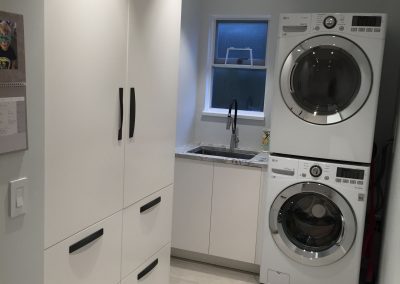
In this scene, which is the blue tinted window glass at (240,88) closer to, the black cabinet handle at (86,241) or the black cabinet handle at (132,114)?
the black cabinet handle at (132,114)

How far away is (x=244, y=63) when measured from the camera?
3.94 m

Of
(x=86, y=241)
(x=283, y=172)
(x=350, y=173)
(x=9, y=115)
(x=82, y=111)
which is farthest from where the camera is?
(x=283, y=172)

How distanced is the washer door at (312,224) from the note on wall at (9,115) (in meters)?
2.08

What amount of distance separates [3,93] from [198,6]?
279 centimetres

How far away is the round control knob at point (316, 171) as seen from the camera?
116 inches

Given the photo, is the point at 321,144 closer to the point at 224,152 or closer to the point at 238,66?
the point at 224,152

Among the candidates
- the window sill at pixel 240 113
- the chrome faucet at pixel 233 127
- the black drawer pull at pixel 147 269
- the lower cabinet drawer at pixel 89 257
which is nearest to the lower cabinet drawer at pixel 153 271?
the black drawer pull at pixel 147 269

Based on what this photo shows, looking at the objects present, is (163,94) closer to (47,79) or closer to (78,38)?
(78,38)

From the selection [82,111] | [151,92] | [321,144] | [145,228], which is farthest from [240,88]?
[82,111]

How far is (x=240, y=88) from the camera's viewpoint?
4000mm

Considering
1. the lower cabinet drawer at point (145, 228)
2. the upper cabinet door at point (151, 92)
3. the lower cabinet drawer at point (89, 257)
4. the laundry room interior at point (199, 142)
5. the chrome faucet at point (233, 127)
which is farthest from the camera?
the chrome faucet at point (233, 127)

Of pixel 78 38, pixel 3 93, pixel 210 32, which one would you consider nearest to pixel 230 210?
pixel 210 32

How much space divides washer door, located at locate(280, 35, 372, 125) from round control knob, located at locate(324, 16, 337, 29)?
0.06m

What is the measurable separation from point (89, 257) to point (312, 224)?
1.79m
